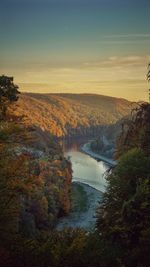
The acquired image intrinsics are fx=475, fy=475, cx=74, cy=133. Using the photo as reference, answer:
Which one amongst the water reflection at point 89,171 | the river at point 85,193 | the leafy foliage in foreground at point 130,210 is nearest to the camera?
the leafy foliage in foreground at point 130,210

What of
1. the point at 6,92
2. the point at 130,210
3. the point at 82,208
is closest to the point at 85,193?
the point at 82,208

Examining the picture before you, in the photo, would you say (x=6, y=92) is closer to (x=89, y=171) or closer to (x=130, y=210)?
(x=130, y=210)

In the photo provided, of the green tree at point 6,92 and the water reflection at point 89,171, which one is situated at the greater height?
the green tree at point 6,92

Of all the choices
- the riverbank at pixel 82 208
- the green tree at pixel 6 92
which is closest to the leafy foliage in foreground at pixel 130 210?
the green tree at pixel 6 92

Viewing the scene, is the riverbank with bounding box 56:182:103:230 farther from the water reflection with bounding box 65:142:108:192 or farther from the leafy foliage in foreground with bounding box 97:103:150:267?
the leafy foliage in foreground with bounding box 97:103:150:267

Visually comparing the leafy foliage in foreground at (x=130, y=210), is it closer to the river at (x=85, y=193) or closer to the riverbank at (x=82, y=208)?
the river at (x=85, y=193)

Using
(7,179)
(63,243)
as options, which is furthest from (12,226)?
(63,243)

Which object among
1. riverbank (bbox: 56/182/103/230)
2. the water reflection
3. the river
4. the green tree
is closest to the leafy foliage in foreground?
the river

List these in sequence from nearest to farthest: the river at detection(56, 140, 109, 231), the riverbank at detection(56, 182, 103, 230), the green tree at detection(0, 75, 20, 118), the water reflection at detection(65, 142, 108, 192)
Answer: the green tree at detection(0, 75, 20, 118)
the riverbank at detection(56, 182, 103, 230)
the river at detection(56, 140, 109, 231)
the water reflection at detection(65, 142, 108, 192)
